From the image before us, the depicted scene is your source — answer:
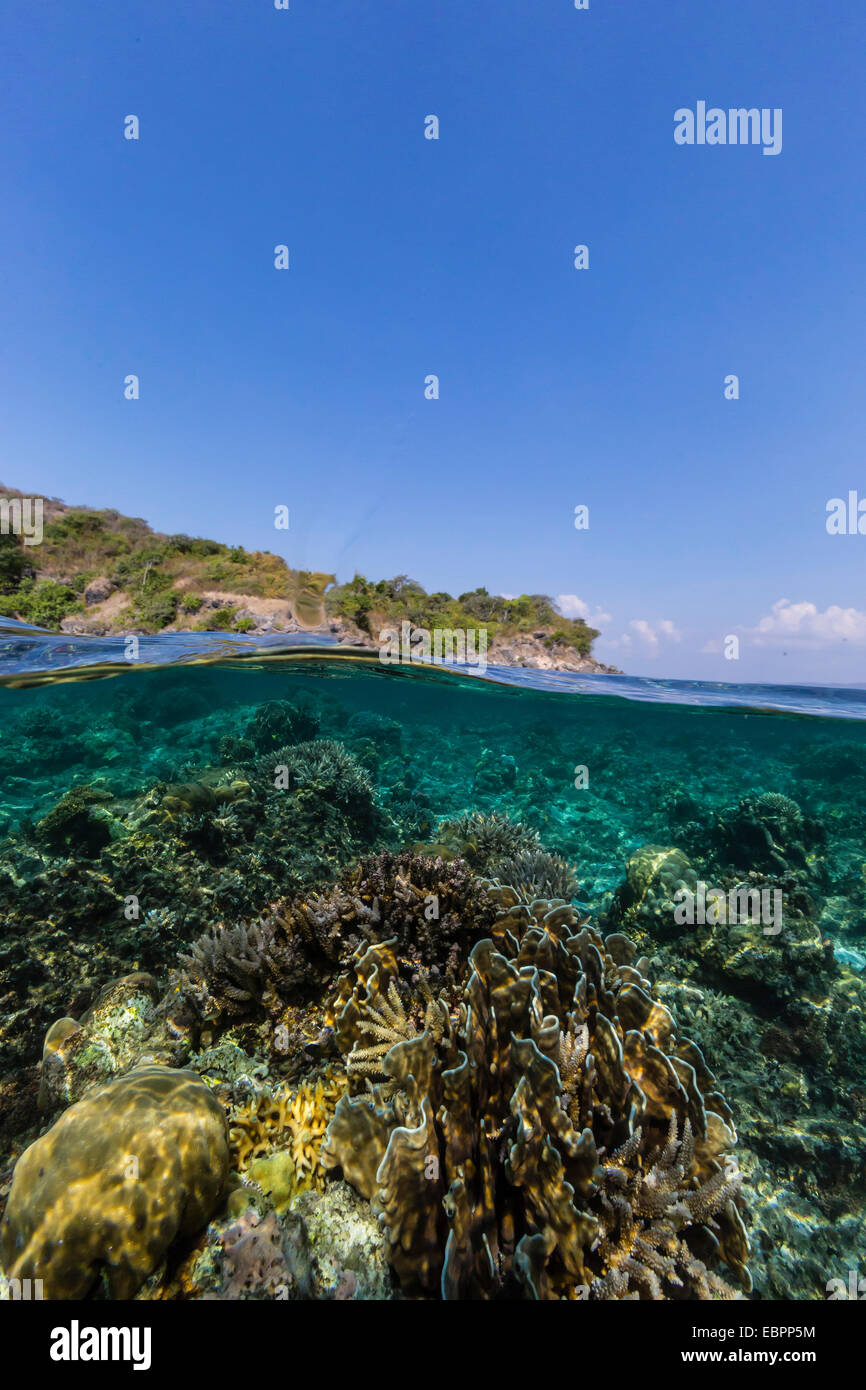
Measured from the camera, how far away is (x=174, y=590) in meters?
14.7

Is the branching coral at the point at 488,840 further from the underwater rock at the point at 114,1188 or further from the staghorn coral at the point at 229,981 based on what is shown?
the underwater rock at the point at 114,1188

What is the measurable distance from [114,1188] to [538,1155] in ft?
7.08

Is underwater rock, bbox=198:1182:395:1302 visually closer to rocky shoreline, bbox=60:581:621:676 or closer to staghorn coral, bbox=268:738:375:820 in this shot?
staghorn coral, bbox=268:738:375:820

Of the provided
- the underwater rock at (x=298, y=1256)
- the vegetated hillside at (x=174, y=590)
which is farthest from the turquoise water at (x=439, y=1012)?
the vegetated hillside at (x=174, y=590)

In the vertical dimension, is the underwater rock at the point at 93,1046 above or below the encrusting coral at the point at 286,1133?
below

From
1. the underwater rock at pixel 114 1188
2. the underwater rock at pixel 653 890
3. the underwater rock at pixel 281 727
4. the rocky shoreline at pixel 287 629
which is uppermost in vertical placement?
the rocky shoreline at pixel 287 629

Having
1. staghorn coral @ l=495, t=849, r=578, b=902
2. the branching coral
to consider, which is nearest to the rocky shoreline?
the branching coral

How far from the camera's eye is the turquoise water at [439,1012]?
95.4 inches

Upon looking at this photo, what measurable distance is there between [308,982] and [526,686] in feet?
54.6

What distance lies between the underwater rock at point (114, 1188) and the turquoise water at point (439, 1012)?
0.03 m

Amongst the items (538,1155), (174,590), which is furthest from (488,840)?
(174,590)

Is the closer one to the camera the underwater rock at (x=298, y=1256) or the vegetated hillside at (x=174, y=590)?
the underwater rock at (x=298, y=1256)

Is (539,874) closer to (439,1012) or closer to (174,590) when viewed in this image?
(439,1012)
